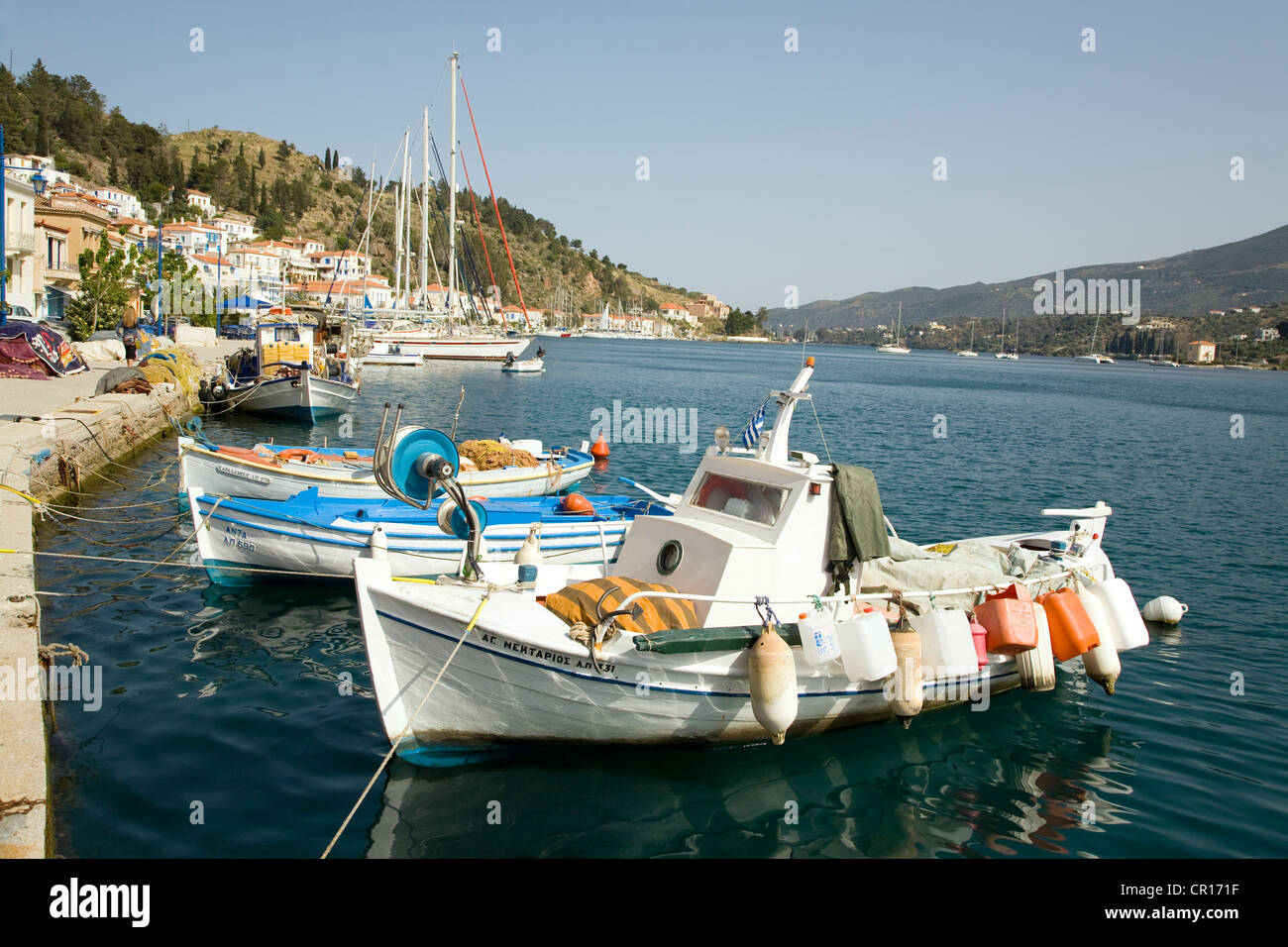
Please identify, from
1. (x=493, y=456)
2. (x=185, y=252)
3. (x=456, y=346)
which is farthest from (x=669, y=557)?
(x=185, y=252)

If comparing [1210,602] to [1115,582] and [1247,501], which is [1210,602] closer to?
[1115,582]

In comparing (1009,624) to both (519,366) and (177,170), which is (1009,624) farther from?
(177,170)

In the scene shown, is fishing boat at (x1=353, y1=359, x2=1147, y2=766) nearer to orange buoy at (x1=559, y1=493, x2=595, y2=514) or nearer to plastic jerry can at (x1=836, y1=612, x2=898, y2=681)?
plastic jerry can at (x1=836, y1=612, x2=898, y2=681)

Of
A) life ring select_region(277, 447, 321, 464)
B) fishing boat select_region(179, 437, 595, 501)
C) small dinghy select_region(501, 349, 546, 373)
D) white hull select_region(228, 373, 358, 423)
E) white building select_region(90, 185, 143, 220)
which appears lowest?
fishing boat select_region(179, 437, 595, 501)

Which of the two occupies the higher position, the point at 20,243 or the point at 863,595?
the point at 20,243

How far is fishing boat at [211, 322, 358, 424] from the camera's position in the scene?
31859mm

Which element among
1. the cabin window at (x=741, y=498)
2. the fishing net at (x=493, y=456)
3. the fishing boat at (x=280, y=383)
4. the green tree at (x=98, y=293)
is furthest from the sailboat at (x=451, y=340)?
the cabin window at (x=741, y=498)

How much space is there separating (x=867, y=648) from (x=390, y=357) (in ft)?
197

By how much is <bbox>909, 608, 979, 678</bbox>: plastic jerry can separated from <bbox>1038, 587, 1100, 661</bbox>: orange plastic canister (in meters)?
1.41

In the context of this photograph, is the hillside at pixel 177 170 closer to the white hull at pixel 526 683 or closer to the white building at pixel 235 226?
the white building at pixel 235 226

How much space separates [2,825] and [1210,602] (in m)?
16.6

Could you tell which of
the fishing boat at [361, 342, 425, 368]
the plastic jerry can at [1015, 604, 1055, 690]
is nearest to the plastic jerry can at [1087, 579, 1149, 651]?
the plastic jerry can at [1015, 604, 1055, 690]

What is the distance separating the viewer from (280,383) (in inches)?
1250
